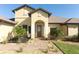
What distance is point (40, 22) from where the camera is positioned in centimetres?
2283

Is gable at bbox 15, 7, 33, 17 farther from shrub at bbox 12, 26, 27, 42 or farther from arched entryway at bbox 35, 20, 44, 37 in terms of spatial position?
shrub at bbox 12, 26, 27, 42

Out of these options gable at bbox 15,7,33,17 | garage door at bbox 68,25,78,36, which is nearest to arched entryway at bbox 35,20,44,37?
gable at bbox 15,7,33,17

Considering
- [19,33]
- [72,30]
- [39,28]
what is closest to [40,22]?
[39,28]

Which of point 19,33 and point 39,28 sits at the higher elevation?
point 39,28

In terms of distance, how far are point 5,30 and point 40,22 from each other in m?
4.45

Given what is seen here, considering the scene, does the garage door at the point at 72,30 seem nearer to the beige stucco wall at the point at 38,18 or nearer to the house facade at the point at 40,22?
the house facade at the point at 40,22

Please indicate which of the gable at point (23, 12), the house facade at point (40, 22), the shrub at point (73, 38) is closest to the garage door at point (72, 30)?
the house facade at point (40, 22)

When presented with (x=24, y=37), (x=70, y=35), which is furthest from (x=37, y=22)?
(x=70, y=35)

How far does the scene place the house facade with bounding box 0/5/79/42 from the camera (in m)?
21.9

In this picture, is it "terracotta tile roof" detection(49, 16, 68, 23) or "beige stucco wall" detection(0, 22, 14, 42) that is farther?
"terracotta tile roof" detection(49, 16, 68, 23)

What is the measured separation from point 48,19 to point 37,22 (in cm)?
137

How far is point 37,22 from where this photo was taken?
2284 centimetres

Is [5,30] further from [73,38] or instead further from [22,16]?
[73,38]

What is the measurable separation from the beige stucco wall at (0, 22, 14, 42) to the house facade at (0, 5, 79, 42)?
100cm
